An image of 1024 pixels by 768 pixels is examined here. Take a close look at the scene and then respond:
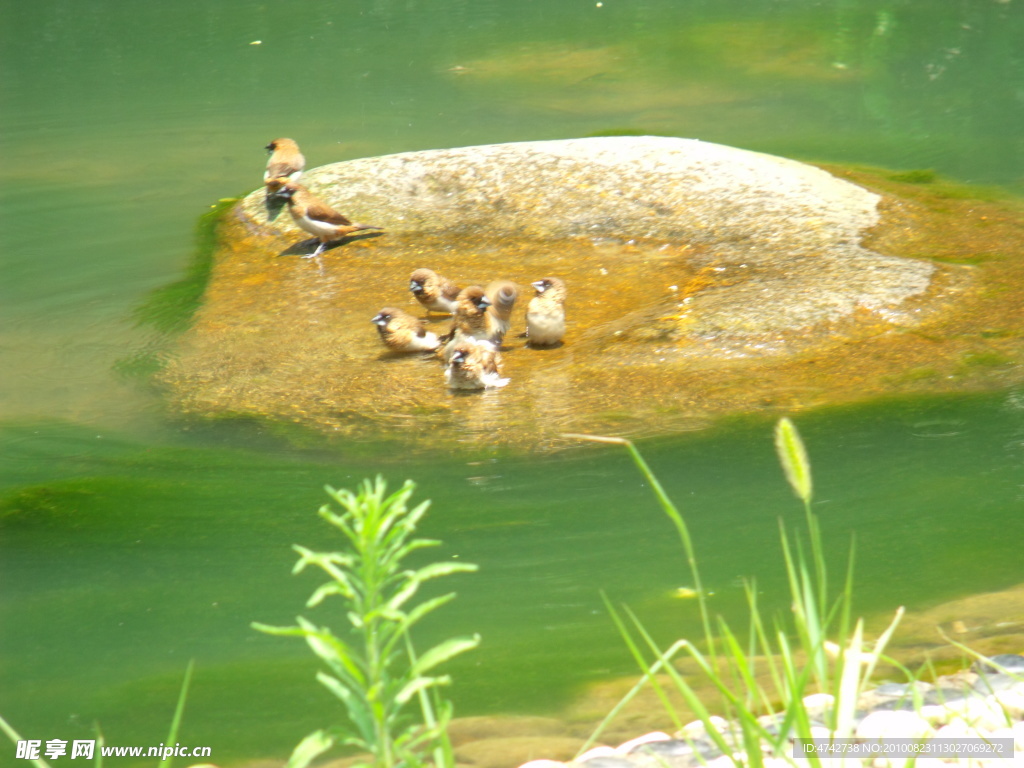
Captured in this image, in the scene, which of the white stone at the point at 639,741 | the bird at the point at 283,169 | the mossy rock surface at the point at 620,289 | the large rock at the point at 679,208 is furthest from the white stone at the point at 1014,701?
the bird at the point at 283,169

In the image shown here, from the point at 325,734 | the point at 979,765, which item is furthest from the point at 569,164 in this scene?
the point at 325,734

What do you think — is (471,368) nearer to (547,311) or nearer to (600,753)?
(547,311)

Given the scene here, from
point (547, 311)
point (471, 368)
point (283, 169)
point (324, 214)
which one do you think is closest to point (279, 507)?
point (471, 368)

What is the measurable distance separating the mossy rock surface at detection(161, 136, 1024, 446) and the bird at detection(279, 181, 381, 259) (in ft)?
0.73

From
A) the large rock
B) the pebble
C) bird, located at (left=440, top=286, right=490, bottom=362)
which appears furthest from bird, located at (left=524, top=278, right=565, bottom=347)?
the pebble

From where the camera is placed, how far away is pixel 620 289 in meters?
7.93

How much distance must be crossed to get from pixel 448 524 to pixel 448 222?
488 cm

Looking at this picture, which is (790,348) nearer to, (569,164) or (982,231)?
(982,231)

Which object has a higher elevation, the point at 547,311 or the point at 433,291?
the point at 433,291

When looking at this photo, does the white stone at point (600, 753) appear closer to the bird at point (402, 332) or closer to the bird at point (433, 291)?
the bird at point (402, 332)

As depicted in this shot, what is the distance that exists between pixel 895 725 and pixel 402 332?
14.0 ft

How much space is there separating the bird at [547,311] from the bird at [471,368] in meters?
0.52

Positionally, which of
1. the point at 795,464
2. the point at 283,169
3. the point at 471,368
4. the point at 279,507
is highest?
the point at 283,169

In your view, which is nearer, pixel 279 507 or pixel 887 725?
pixel 887 725
